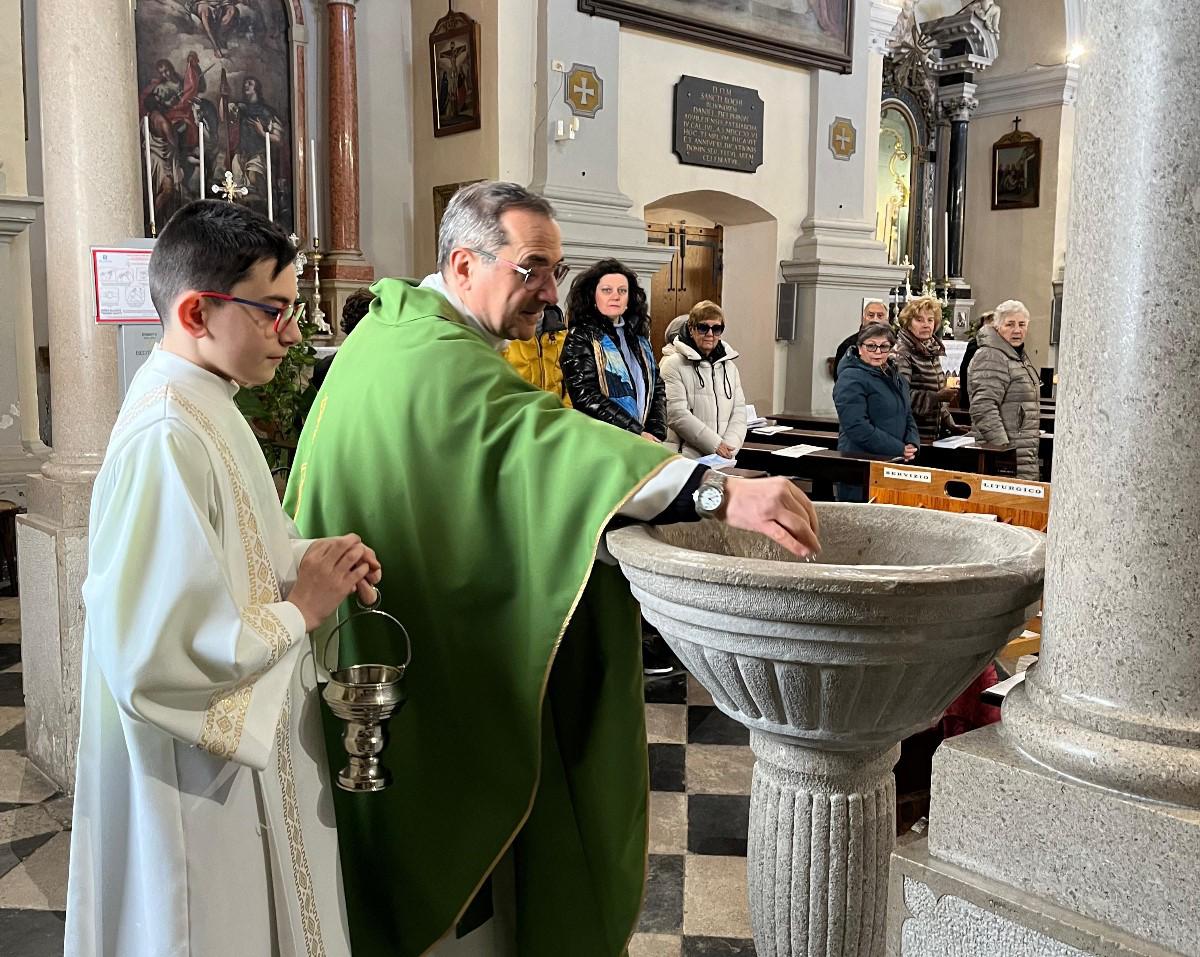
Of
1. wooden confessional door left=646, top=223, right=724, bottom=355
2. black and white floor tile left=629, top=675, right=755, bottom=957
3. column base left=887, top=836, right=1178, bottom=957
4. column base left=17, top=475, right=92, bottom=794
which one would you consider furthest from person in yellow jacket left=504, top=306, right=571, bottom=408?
wooden confessional door left=646, top=223, right=724, bottom=355

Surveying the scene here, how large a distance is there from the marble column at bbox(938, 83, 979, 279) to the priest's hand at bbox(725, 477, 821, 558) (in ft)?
49.3

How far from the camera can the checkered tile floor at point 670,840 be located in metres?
2.77

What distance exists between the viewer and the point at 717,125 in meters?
9.59

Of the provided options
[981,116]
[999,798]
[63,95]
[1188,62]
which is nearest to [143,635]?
[999,798]

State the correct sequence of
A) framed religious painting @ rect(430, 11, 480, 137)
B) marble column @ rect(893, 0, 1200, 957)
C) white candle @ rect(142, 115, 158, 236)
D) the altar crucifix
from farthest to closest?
framed religious painting @ rect(430, 11, 480, 137) < white candle @ rect(142, 115, 158, 236) < the altar crucifix < marble column @ rect(893, 0, 1200, 957)

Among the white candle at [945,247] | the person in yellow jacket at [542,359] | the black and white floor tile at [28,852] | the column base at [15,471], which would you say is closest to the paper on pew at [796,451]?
the person in yellow jacket at [542,359]

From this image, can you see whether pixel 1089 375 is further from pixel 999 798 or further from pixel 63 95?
pixel 63 95

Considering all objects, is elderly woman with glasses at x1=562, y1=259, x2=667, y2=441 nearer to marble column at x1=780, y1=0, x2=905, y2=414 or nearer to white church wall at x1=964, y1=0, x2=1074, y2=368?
marble column at x1=780, y1=0, x2=905, y2=414

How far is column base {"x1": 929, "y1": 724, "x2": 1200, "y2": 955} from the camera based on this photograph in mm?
1282

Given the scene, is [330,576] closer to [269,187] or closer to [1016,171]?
[269,187]

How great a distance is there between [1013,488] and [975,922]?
2240 millimetres

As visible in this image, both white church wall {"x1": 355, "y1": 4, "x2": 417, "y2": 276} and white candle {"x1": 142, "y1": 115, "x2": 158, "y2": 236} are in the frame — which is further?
white church wall {"x1": 355, "y1": 4, "x2": 417, "y2": 276}

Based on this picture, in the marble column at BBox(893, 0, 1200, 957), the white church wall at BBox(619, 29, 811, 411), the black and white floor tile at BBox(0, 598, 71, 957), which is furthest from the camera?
the white church wall at BBox(619, 29, 811, 411)

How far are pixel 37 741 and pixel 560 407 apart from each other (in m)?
2.67
